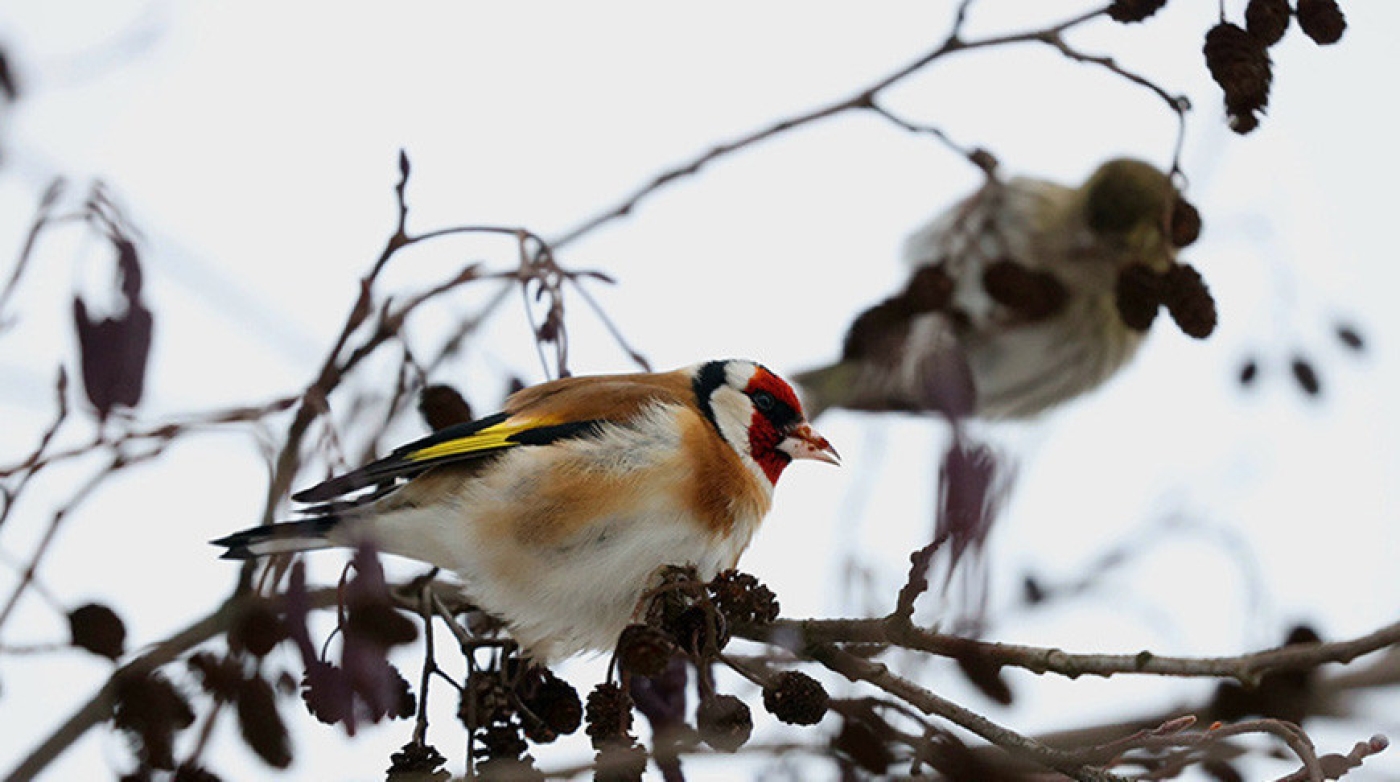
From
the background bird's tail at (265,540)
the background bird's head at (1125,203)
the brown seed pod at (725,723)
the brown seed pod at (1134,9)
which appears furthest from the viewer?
the background bird's head at (1125,203)

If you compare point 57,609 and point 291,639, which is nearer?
point 291,639

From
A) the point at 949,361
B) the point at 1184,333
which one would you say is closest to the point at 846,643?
the point at 949,361

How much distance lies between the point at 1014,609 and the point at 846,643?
0.87 meters

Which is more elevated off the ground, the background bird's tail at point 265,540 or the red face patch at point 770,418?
the red face patch at point 770,418

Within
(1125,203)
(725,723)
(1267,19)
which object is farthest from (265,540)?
(1125,203)

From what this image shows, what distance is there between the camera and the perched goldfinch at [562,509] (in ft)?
7.74

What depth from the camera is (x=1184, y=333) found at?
7.73 feet

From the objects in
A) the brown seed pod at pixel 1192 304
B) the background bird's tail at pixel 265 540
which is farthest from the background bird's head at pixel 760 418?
the background bird's tail at pixel 265 540

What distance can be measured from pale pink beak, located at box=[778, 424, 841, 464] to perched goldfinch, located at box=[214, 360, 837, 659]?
210 millimetres

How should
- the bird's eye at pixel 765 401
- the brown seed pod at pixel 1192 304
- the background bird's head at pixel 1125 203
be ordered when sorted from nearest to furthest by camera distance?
the brown seed pod at pixel 1192 304 → the bird's eye at pixel 765 401 → the background bird's head at pixel 1125 203

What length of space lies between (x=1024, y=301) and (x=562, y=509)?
111cm

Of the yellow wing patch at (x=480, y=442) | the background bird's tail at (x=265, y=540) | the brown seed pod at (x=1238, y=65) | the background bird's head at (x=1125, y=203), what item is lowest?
the background bird's tail at (x=265, y=540)

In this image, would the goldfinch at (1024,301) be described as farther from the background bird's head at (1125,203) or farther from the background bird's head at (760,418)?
the background bird's head at (760,418)

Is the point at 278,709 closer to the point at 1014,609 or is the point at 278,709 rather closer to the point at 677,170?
the point at 677,170
